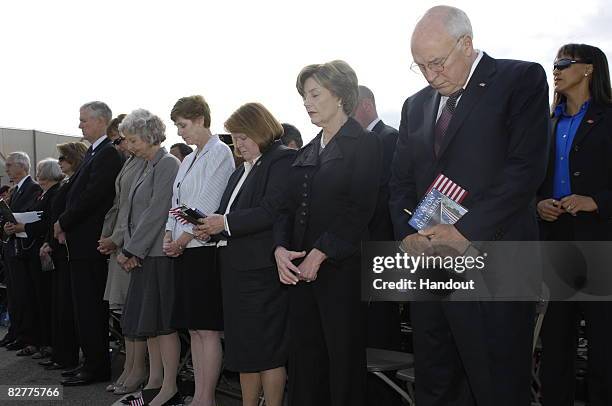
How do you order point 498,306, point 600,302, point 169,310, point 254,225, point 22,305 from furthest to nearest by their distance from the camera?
point 22,305
point 169,310
point 254,225
point 600,302
point 498,306

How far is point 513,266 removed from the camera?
2.30 meters

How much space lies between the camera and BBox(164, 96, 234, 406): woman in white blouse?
3.99 m

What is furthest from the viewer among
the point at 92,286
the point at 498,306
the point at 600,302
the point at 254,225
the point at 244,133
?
the point at 92,286

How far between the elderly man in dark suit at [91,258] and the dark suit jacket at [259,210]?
1975 mm

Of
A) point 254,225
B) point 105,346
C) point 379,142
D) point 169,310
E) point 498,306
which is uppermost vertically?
point 379,142

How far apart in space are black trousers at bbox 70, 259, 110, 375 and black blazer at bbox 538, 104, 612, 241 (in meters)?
3.49

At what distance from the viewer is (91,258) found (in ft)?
17.5

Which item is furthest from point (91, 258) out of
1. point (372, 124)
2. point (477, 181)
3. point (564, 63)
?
point (477, 181)

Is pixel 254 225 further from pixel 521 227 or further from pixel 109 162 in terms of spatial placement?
pixel 109 162

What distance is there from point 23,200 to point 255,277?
4.61 metres

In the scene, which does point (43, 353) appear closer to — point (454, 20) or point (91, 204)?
point (91, 204)

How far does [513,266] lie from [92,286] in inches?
152

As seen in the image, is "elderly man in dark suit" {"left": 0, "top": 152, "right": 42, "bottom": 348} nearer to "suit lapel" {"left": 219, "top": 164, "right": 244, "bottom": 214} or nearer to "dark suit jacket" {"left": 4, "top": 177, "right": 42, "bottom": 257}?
"dark suit jacket" {"left": 4, "top": 177, "right": 42, "bottom": 257}

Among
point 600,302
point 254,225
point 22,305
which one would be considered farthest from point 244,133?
point 22,305
